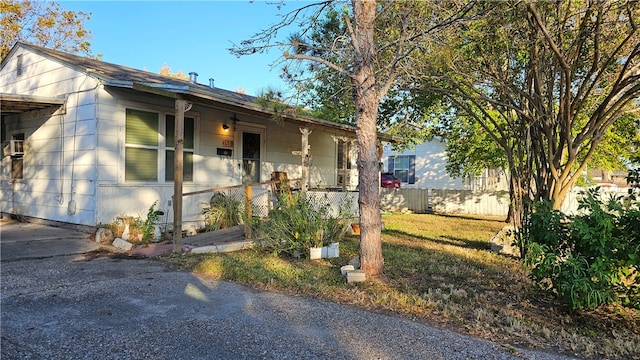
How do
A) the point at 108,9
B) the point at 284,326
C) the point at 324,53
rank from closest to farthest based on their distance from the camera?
the point at 284,326 → the point at 324,53 → the point at 108,9

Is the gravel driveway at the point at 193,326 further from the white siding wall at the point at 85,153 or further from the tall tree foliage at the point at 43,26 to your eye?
the tall tree foliage at the point at 43,26

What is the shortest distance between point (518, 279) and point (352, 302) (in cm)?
279

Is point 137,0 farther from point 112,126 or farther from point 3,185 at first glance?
point 3,185

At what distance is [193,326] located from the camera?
139 inches

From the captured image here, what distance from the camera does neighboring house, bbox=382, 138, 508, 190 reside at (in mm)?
22797

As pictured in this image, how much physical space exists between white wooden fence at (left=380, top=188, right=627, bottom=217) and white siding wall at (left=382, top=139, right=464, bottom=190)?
139 inches

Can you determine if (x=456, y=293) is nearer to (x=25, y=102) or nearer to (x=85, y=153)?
(x=85, y=153)

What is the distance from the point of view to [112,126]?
765 centimetres

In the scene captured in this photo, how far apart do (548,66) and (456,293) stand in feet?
15.4

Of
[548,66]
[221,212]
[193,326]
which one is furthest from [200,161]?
[548,66]

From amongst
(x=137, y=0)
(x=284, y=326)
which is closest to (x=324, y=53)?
(x=284, y=326)

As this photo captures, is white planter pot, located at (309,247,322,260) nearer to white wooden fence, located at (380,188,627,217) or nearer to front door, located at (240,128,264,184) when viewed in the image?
front door, located at (240,128,264,184)

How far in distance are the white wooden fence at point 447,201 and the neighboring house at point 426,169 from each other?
3.32m

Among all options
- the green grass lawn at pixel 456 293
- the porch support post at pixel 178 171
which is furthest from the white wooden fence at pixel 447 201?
the porch support post at pixel 178 171
